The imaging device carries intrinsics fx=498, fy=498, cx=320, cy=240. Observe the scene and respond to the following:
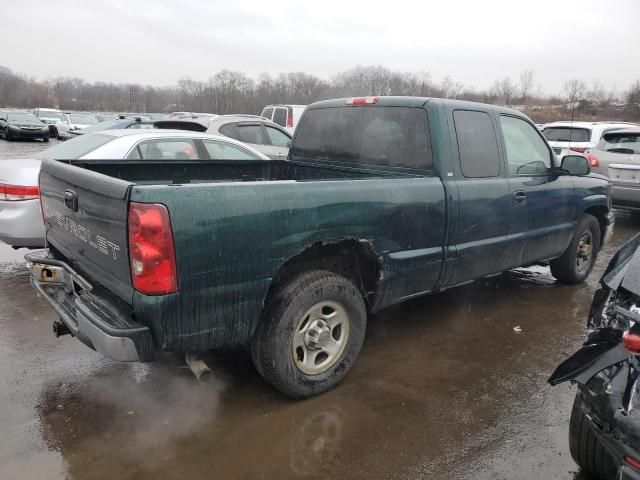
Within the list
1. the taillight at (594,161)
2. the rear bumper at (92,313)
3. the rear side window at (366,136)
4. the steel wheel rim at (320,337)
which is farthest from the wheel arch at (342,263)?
the taillight at (594,161)

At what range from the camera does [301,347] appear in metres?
3.23

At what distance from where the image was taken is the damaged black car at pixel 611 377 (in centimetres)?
196

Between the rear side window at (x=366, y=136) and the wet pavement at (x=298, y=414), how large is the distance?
155cm

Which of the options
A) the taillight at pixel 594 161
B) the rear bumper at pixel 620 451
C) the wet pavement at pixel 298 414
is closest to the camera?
the rear bumper at pixel 620 451

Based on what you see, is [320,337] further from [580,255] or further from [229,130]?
[229,130]

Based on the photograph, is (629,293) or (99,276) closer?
(629,293)

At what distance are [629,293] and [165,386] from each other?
2837 mm

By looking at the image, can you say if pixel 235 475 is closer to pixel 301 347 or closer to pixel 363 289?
pixel 301 347

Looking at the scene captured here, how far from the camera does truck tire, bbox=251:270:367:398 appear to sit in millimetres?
2982

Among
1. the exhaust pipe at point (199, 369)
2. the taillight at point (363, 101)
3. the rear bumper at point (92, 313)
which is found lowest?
the exhaust pipe at point (199, 369)

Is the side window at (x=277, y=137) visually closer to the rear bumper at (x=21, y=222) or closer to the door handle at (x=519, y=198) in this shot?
the rear bumper at (x=21, y=222)

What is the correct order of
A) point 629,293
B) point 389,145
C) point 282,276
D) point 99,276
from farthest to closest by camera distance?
1. point 389,145
2. point 282,276
3. point 99,276
4. point 629,293

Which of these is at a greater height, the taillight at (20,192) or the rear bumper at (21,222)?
the taillight at (20,192)

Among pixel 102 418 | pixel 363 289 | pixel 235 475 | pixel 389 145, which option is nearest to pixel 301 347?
pixel 363 289
